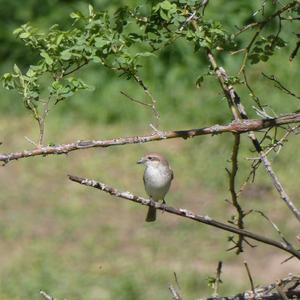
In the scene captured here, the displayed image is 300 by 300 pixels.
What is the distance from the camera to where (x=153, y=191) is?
5934 mm

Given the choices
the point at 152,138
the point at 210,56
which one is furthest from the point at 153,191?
the point at 152,138

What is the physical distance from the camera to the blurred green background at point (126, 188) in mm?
7535

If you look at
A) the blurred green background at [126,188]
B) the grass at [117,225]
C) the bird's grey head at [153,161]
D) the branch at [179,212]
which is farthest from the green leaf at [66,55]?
the grass at [117,225]

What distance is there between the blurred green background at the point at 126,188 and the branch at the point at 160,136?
9.89 feet

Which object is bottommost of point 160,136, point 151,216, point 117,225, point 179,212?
point 179,212

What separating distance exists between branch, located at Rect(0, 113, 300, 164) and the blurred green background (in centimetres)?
301

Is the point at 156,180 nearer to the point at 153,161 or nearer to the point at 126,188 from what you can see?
the point at 153,161

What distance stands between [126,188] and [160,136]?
6.93 meters

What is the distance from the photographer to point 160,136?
2549mm

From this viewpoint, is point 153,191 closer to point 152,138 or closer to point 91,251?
point 91,251

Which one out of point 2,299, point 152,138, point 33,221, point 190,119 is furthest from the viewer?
point 190,119

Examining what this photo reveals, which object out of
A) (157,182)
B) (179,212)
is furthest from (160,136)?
(157,182)

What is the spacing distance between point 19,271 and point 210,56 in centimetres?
492

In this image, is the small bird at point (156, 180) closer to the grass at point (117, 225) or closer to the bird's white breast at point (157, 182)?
the bird's white breast at point (157, 182)
